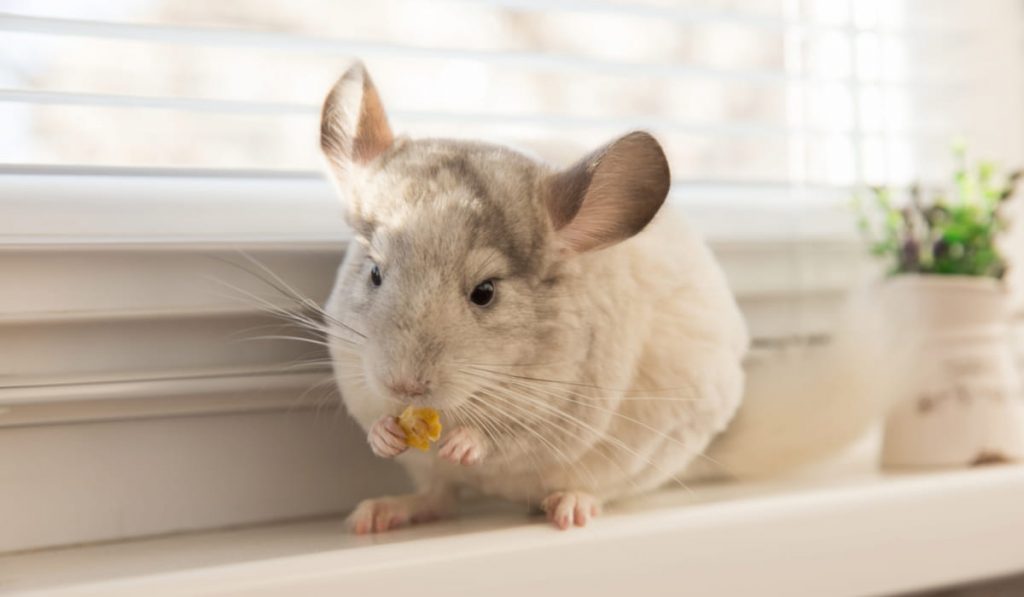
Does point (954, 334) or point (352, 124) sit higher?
point (352, 124)

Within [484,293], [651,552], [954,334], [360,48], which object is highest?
[360,48]

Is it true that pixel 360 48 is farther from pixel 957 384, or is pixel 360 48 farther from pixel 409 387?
pixel 957 384

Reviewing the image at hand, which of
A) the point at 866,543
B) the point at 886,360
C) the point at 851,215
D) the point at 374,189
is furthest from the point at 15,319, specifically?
the point at 851,215

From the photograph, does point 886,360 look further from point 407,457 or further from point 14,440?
point 14,440

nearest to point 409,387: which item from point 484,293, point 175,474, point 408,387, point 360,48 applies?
point 408,387

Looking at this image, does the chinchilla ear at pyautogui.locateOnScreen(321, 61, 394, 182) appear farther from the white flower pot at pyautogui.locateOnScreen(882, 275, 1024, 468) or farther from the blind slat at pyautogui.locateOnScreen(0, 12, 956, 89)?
the white flower pot at pyautogui.locateOnScreen(882, 275, 1024, 468)

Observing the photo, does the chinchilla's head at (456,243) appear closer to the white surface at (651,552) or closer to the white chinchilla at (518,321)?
the white chinchilla at (518,321)

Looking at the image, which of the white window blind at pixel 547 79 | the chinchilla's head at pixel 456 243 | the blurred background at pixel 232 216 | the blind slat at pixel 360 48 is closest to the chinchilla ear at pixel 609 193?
the chinchilla's head at pixel 456 243

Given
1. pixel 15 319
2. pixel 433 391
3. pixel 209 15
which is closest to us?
pixel 433 391
